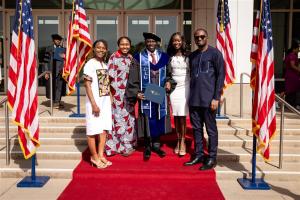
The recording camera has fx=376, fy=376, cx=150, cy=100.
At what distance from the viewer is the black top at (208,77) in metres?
Result: 5.39

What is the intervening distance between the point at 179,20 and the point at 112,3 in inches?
86.4

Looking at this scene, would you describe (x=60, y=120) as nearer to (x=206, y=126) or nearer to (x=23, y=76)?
(x=23, y=76)

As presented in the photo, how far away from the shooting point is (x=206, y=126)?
554 centimetres

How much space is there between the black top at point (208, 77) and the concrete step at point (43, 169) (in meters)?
2.15

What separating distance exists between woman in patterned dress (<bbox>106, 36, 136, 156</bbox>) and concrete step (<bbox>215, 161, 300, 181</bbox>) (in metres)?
1.48

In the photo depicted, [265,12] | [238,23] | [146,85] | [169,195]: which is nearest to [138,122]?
[146,85]

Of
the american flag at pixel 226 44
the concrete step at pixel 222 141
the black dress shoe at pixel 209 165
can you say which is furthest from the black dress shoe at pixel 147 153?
the american flag at pixel 226 44

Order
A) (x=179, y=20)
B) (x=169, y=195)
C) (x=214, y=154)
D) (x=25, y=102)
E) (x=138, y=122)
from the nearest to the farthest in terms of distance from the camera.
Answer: (x=169, y=195) → (x=25, y=102) → (x=214, y=154) → (x=138, y=122) → (x=179, y=20)

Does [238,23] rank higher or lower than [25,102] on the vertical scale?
higher

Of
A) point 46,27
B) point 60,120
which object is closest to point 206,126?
point 60,120

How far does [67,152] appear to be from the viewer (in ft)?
20.4

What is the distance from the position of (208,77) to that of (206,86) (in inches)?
5.3

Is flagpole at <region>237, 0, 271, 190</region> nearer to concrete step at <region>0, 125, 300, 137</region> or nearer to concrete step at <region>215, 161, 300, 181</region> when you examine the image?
concrete step at <region>215, 161, 300, 181</region>

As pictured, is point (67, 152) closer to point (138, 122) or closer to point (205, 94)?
point (138, 122)
